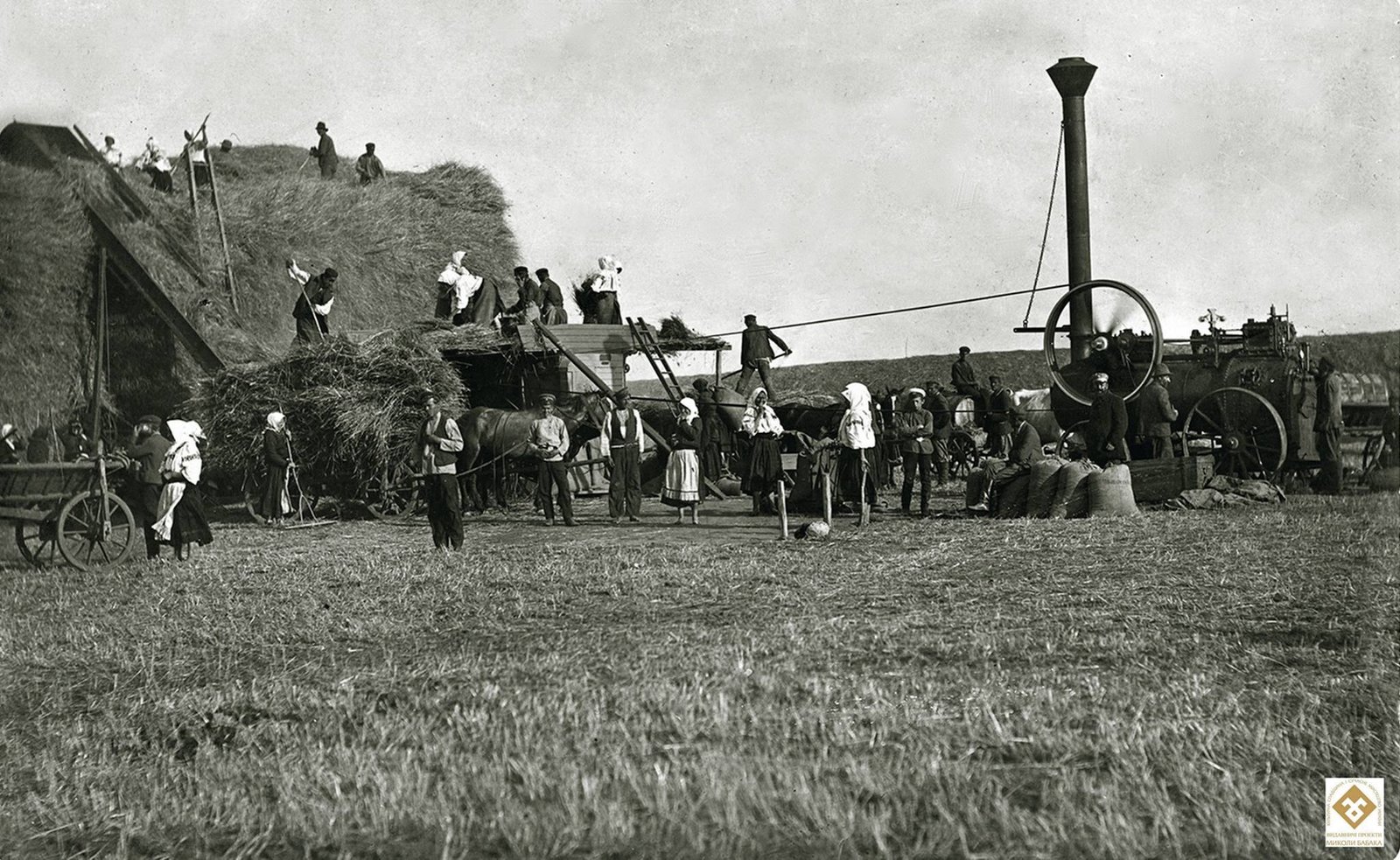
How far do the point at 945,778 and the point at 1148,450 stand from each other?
1173 cm

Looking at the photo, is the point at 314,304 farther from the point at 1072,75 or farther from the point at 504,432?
the point at 1072,75

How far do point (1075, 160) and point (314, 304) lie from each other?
1081 cm

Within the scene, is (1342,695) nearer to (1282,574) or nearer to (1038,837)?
(1038,837)

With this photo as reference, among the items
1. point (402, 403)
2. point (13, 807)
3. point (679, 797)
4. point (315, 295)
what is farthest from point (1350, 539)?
point (315, 295)

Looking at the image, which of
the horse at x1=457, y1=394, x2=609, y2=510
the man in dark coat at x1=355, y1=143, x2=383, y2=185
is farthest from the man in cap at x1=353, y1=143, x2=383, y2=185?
the horse at x1=457, y1=394, x2=609, y2=510

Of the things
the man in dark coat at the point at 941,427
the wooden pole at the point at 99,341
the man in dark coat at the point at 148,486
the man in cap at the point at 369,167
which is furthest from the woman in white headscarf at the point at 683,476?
the man in cap at the point at 369,167

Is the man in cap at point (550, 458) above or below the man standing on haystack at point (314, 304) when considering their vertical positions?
below

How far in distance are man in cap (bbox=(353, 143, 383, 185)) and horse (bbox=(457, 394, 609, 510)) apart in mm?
7776

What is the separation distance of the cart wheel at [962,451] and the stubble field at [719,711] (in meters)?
11.6

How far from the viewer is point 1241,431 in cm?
1523

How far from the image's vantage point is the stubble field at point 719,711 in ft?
13.0

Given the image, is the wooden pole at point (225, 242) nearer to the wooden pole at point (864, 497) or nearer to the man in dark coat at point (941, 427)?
the wooden pole at point (864, 497)

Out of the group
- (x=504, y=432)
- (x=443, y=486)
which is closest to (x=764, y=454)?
(x=504, y=432)

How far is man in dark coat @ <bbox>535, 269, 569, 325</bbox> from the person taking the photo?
20016mm
